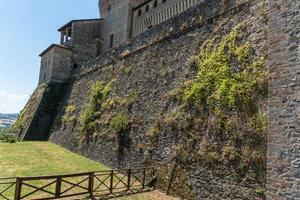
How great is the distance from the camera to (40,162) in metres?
16.5

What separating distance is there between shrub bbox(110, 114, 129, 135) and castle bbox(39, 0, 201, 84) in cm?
1033

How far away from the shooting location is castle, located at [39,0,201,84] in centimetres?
2650

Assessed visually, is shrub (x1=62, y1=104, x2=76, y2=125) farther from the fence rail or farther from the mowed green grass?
the fence rail

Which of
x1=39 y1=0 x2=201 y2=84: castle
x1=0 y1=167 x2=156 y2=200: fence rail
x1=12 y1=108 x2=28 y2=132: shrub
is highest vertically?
x1=39 y1=0 x2=201 y2=84: castle

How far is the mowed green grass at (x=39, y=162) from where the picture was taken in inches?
585

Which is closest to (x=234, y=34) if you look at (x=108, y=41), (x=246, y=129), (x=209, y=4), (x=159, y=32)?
(x=209, y=4)

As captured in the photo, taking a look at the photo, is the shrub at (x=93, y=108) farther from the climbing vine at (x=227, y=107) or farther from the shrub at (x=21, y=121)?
the shrub at (x=21, y=121)

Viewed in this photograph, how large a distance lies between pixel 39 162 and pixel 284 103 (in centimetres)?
1247

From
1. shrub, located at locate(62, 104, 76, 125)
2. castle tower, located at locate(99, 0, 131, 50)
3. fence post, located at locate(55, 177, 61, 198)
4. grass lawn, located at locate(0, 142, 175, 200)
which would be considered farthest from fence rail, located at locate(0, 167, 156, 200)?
castle tower, located at locate(99, 0, 131, 50)

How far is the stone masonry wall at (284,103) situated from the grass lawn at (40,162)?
5050 mm

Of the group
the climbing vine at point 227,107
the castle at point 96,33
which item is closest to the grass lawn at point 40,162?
the climbing vine at point 227,107

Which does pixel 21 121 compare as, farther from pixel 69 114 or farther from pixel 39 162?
pixel 39 162

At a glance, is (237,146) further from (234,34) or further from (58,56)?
(58,56)

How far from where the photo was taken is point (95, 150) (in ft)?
57.7
